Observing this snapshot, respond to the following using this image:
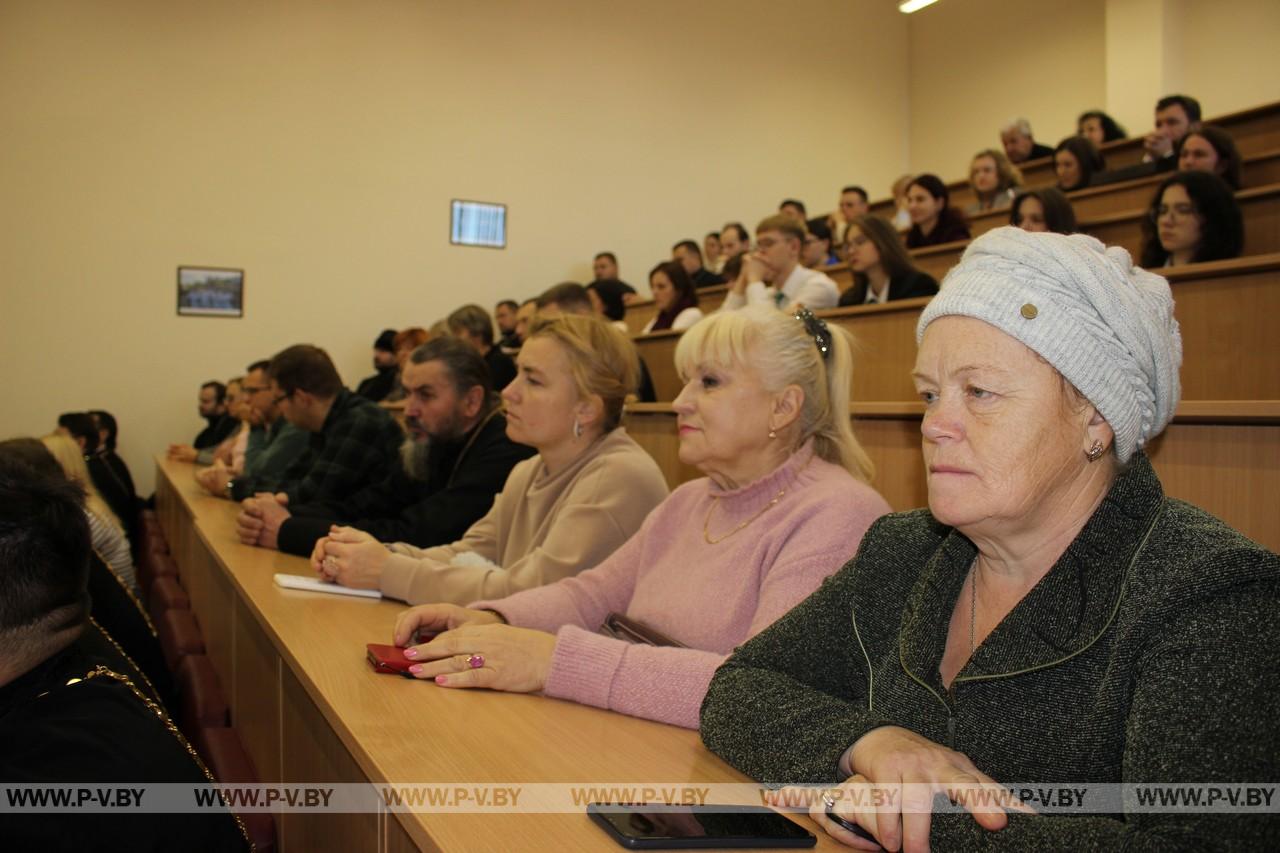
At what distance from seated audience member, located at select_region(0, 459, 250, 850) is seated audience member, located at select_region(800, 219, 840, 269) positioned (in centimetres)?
650


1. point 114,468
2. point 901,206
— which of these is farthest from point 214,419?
point 901,206

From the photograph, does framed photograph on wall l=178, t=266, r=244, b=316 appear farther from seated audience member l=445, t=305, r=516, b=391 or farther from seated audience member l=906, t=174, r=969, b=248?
seated audience member l=906, t=174, r=969, b=248

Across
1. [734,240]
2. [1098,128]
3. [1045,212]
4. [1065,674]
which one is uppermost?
[1098,128]

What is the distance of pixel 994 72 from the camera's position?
35.4 ft

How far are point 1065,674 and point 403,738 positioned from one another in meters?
0.80

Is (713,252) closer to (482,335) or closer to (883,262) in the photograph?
(482,335)

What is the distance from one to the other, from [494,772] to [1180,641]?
0.74 meters

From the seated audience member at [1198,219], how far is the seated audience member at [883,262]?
3.81 ft

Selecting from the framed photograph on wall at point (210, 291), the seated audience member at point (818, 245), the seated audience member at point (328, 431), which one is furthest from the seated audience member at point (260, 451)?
the seated audience member at point (818, 245)

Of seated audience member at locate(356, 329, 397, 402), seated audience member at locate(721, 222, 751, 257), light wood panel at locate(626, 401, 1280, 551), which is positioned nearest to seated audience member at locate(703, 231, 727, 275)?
seated audience member at locate(721, 222, 751, 257)

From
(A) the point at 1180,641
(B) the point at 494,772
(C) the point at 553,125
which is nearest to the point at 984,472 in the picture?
(A) the point at 1180,641

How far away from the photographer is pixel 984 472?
1.09 m

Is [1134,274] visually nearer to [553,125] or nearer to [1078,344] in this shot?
[1078,344]

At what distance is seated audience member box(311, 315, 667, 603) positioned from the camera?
7.29 feet
